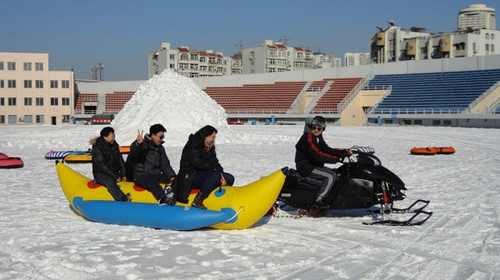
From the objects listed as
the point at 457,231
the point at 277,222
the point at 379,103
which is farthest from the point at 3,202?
the point at 379,103

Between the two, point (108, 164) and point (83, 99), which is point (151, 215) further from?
point (83, 99)

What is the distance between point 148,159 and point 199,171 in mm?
1103

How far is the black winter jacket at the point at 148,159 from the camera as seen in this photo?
8.56m

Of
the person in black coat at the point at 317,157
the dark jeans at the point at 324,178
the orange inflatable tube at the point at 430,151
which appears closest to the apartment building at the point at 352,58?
the orange inflatable tube at the point at 430,151

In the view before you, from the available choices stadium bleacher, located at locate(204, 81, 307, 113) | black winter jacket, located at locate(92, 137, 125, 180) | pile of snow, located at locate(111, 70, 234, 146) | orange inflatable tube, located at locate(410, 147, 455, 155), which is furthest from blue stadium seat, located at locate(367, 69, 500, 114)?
black winter jacket, located at locate(92, 137, 125, 180)

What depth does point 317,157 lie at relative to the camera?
839 centimetres

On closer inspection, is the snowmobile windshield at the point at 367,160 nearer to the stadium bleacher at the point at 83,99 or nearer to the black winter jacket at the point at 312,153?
the black winter jacket at the point at 312,153

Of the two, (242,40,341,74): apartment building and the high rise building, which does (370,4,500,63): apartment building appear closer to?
(242,40,341,74): apartment building

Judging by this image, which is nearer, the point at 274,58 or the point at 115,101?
the point at 115,101

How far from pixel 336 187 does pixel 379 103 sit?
46415mm

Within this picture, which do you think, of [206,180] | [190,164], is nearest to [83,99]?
[190,164]

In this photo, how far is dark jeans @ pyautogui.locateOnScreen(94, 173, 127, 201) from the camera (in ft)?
27.3

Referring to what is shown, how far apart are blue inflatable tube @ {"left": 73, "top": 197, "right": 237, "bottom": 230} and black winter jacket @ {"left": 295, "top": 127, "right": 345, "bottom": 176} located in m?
1.56

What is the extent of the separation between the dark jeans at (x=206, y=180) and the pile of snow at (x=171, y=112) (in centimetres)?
1719
